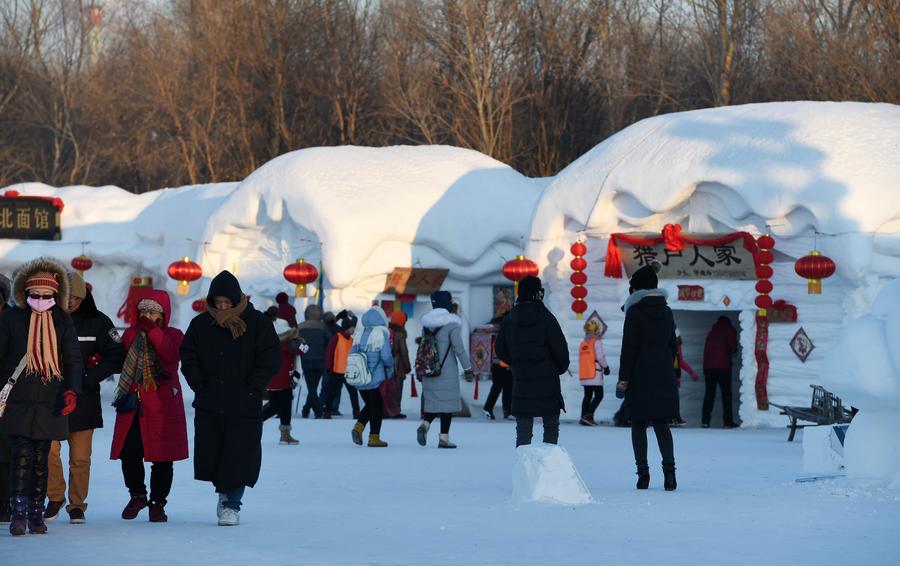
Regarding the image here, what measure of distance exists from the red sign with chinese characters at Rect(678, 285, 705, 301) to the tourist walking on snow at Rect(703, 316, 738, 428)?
0.41 meters

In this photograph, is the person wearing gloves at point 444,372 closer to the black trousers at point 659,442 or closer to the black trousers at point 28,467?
the black trousers at point 659,442

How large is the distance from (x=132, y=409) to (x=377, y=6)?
37674 millimetres

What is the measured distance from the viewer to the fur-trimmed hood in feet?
29.6

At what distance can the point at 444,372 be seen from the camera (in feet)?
50.6

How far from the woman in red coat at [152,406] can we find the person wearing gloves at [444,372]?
5.79 metres

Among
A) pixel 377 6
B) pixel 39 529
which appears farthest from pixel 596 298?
pixel 377 6

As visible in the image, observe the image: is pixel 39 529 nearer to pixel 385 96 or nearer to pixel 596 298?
pixel 596 298

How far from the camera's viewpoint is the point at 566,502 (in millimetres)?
10023

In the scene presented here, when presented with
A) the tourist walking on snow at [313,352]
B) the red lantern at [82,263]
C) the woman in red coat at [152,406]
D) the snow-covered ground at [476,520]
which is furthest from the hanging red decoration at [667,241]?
the woman in red coat at [152,406]

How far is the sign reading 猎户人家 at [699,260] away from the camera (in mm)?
20312

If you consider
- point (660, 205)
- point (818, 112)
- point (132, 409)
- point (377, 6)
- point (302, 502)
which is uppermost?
point (377, 6)

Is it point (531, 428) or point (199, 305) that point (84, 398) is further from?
point (199, 305)

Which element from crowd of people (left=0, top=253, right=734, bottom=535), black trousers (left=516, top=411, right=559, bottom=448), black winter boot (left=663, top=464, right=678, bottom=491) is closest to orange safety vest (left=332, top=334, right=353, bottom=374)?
black trousers (left=516, top=411, right=559, bottom=448)

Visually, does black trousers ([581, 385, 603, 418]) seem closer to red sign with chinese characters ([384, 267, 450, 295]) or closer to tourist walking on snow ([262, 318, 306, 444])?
red sign with chinese characters ([384, 267, 450, 295])
